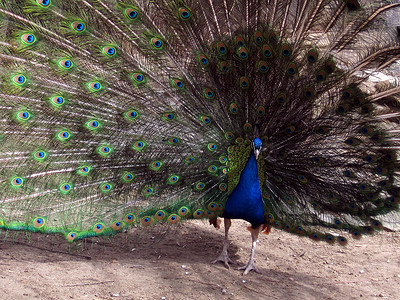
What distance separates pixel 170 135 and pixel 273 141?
0.97 m

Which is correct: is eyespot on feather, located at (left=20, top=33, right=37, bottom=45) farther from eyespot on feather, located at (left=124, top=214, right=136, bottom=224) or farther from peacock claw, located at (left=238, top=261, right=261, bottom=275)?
peacock claw, located at (left=238, top=261, right=261, bottom=275)

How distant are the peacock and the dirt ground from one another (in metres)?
0.38

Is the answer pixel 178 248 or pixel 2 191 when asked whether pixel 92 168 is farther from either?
pixel 178 248

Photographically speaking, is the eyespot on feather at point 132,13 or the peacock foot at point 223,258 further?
the peacock foot at point 223,258

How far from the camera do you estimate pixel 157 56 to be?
12.6ft

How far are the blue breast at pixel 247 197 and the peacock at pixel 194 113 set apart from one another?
0.01 metres

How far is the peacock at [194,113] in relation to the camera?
368 centimetres

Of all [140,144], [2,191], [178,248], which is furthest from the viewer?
[178,248]

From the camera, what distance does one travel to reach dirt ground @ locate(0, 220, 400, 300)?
358 centimetres

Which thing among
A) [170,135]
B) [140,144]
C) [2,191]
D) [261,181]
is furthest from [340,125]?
[2,191]

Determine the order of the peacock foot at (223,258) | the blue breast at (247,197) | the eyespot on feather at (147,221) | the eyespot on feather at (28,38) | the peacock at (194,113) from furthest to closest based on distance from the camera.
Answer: the peacock foot at (223,258) → the blue breast at (247,197) → the eyespot on feather at (147,221) → the peacock at (194,113) → the eyespot on feather at (28,38)

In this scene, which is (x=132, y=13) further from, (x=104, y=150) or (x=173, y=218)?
(x=173, y=218)

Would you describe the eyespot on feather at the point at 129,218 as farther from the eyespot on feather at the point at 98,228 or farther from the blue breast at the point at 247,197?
the blue breast at the point at 247,197

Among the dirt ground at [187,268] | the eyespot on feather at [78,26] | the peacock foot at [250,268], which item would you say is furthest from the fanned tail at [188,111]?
the peacock foot at [250,268]
